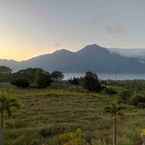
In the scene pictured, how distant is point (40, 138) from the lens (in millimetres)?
31703

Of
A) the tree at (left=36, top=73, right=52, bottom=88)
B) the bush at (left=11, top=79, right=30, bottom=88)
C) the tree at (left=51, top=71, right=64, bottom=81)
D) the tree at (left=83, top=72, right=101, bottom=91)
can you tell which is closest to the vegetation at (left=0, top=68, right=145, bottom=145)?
the tree at (left=36, top=73, right=52, bottom=88)

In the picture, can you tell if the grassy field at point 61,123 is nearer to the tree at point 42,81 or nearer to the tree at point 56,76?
the tree at point 42,81

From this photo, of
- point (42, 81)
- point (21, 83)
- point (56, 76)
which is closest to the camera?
point (21, 83)

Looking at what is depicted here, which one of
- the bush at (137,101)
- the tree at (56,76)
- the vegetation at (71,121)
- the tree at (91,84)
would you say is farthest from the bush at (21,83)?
the bush at (137,101)

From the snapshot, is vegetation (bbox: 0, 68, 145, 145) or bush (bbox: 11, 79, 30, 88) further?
bush (bbox: 11, 79, 30, 88)

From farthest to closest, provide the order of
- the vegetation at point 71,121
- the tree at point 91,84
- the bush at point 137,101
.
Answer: the tree at point 91,84 → the bush at point 137,101 → the vegetation at point 71,121

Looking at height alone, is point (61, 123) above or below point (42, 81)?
below

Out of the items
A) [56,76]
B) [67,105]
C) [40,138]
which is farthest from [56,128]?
[56,76]

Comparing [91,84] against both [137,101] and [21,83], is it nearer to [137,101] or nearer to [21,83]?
[21,83]

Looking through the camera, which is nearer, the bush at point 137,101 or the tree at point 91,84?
the bush at point 137,101

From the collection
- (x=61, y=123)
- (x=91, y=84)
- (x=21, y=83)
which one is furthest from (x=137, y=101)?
(x=61, y=123)

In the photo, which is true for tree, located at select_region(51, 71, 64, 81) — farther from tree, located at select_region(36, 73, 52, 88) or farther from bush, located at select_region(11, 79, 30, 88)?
bush, located at select_region(11, 79, 30, 88)

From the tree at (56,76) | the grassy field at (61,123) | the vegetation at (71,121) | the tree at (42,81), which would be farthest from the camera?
the tree at (56,76)

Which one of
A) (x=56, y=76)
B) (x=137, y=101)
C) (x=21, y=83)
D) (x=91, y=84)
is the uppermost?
(x=56, y=76)
